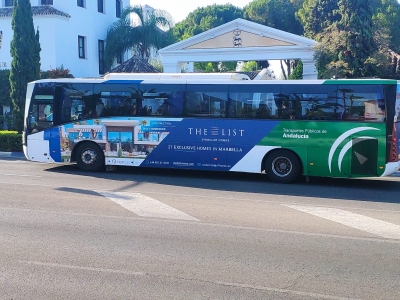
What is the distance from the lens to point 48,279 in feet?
20.2

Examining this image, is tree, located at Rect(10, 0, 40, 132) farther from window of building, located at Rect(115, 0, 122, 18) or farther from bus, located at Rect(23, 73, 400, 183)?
window of building, located at Rect(115, 0, 122, 18)

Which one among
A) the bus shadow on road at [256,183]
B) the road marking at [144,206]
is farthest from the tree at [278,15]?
the road marking at [144,206]

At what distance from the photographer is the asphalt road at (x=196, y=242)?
6.01 meters

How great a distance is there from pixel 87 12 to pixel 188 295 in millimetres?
33847

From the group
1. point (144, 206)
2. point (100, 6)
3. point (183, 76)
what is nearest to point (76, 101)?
point (183, 76)

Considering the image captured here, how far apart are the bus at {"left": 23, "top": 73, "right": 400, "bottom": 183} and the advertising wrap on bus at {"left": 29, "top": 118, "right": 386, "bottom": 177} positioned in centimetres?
3

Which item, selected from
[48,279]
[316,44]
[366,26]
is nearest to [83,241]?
[48,279]

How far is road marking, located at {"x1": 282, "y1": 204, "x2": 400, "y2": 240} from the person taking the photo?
28.8 feet

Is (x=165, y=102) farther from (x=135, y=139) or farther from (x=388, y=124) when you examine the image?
(x=388, y=124)

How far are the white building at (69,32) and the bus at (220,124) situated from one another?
17550 millimetres

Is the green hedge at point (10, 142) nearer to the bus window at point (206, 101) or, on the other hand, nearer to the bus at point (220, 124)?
the bus at point (220, 124)

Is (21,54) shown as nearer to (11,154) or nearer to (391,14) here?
(11,154)

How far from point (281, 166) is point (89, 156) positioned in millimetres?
5964

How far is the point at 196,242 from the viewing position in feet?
26.0
